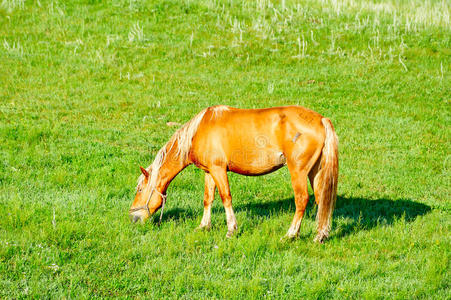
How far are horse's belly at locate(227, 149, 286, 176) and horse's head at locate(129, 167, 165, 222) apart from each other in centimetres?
131

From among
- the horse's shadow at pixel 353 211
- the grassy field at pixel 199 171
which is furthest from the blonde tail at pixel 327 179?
the horse's shadow at pixel 353 211

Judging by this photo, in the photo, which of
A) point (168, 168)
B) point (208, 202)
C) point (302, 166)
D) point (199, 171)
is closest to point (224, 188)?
point (208, 202)

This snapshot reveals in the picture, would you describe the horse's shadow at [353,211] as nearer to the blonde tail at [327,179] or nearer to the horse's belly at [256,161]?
the blonde tail at [327,179]

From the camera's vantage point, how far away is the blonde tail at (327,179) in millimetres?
7055

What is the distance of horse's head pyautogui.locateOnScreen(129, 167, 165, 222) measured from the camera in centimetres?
779

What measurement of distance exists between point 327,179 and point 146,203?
2.85m

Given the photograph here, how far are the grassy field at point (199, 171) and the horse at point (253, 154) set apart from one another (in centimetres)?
45

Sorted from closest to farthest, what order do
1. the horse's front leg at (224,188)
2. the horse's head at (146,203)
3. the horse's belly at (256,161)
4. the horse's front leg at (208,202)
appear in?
the horse's belly at (256,161) → the horse's front leg at (224,188) → the horse's head at (146,203) → the horse's front leg at (208,202)

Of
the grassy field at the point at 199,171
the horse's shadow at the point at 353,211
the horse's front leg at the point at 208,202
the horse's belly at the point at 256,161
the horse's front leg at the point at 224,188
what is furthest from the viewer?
the horse's shadow at the point at 353,211

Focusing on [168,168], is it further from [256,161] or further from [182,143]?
[256,161]

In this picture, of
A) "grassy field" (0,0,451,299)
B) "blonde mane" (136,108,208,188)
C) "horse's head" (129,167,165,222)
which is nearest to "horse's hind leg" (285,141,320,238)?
"grassy field" (0,0,451,299)

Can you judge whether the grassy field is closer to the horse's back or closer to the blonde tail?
the blonde tail

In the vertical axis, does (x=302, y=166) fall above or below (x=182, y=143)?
below

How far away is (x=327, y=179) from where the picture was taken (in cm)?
712
